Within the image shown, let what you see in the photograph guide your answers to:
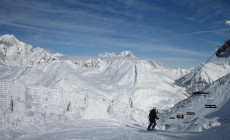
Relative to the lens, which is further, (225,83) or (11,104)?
(225,83)

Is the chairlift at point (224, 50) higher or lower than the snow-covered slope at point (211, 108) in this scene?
higher

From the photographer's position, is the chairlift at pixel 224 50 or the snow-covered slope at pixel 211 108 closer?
the chairlift at pixel 224 50

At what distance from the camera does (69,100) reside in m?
27.0

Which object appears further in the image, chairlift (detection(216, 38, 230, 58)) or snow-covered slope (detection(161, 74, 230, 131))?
snow-covered slope (detection(161, 74, 230, 131))

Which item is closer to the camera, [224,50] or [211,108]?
[224,50]

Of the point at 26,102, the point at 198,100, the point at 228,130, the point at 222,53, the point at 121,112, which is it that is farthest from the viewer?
the point at 198,100

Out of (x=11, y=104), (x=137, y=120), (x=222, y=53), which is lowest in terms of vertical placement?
(x=137, y=120)

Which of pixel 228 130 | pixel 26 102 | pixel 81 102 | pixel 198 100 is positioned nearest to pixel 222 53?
pixel 228 130

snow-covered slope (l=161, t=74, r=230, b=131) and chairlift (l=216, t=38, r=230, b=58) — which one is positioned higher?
chairlift (l=216, t=38, r=230, b=58)

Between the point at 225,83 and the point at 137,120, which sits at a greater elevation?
the point at 225,83

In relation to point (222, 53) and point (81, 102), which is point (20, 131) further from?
point (222, 53)

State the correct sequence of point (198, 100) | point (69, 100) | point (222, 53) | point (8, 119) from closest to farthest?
point (8, 119) → point (222, 53) → point (69, 100) → point (198, 100)

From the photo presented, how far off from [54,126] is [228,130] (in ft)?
38.3

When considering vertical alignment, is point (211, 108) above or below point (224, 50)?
below
